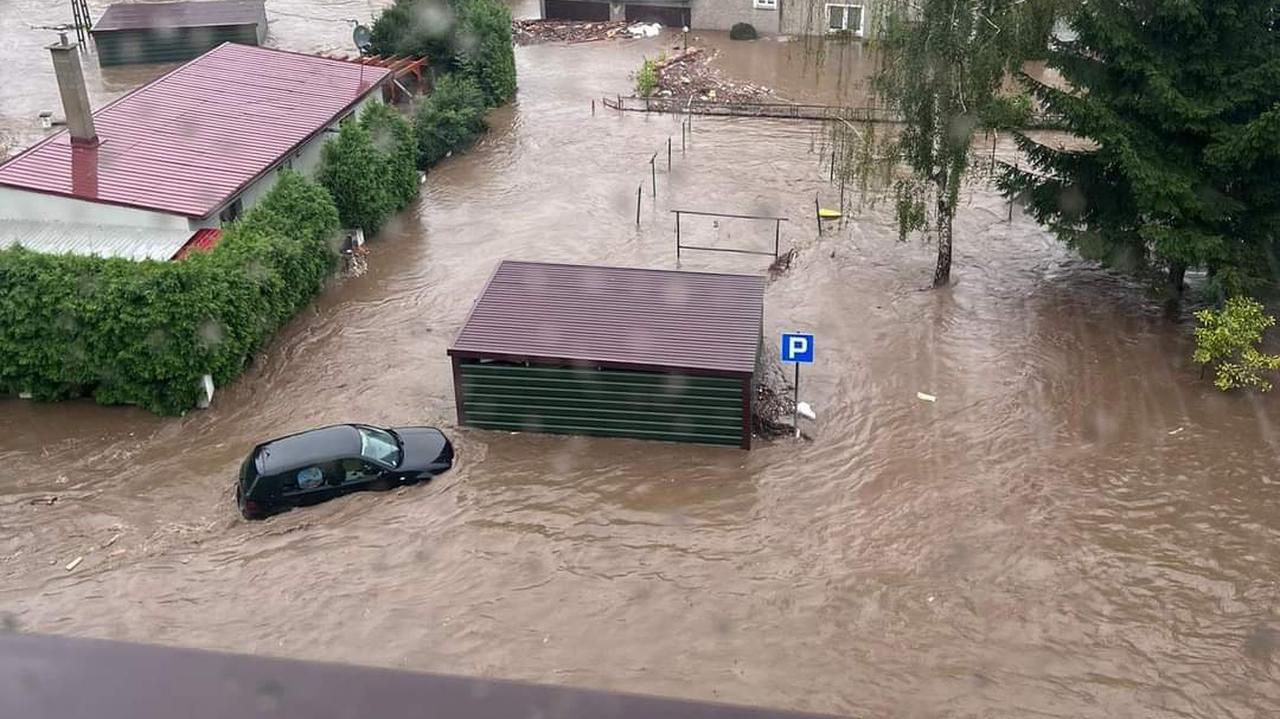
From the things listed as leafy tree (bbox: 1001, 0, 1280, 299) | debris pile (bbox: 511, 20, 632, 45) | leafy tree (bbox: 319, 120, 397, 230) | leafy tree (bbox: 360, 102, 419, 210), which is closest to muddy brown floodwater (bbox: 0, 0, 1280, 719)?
leafy tree (bbox: 1001, 0, 1280, 299)

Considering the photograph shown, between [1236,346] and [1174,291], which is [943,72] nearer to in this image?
[1174,291]

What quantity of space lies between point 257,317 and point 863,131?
10520 millimetres

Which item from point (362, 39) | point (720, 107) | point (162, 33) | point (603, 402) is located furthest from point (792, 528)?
point (162, 33)

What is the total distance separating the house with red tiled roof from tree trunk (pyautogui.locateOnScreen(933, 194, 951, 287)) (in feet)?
41.2

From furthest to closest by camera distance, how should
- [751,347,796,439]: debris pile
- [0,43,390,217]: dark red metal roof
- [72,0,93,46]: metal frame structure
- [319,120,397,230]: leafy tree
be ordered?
[72,0,93,46]: metal frame structure < [319,120,397,230]: leafy tree < [0,43,390,217]: dark red metal roof < [751,347,796,439]: debris pile

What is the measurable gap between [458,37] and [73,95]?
44.9 ft

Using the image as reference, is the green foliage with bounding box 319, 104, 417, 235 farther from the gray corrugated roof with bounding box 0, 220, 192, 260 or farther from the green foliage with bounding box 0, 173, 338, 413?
the green foliage with bounding box 0, 173, 338, 413

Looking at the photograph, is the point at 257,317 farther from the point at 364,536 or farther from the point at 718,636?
the point at 718,636

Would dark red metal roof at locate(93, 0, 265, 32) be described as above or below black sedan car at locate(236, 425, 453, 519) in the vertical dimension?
above

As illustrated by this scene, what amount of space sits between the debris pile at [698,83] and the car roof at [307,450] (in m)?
20.5

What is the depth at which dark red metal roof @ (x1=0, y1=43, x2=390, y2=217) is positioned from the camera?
19266 mm

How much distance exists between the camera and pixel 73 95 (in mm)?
19906

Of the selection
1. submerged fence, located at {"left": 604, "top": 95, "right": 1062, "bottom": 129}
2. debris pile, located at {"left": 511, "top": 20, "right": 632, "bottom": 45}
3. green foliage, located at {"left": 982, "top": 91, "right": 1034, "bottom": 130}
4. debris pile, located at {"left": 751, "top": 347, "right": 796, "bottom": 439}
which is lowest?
debris pile, located at {"left": 751, "top": 347, "right": 796, "bottom": 439}

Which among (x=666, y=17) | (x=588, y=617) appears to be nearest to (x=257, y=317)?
(x=588, y=617)
